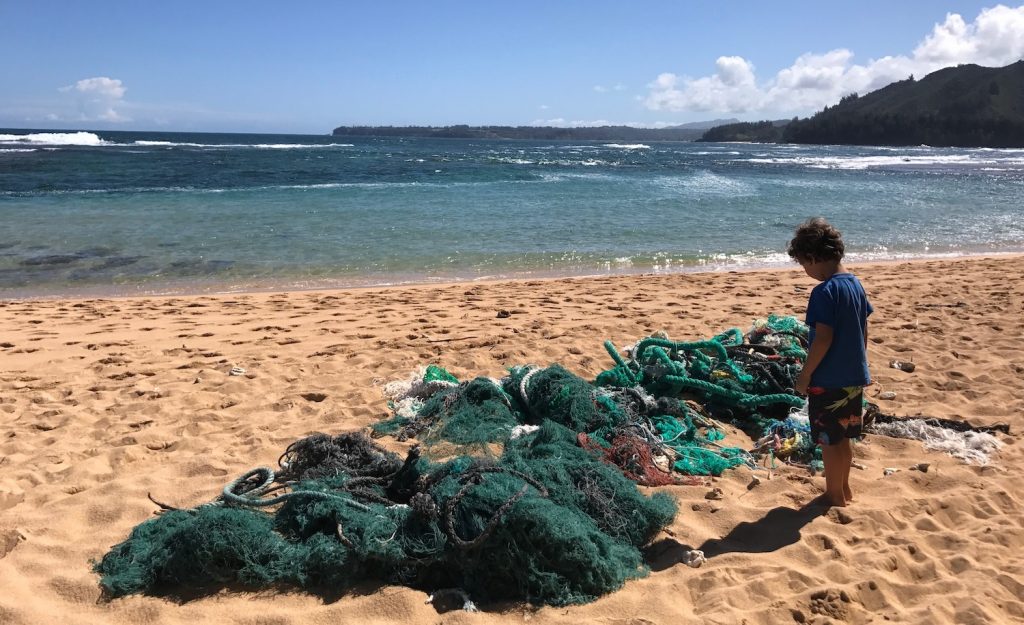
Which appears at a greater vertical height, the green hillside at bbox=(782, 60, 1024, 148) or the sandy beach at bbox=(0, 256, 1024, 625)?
the green hillside at bbox=(782, 60, 1024, 148)

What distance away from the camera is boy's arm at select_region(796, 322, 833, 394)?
3.14m

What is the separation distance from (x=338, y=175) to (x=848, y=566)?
93.0 feet

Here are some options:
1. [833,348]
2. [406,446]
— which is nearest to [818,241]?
[833,348]

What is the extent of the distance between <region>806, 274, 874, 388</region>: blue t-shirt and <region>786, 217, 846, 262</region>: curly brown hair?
0.12 m

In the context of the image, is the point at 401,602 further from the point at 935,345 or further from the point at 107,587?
the point at 935,345

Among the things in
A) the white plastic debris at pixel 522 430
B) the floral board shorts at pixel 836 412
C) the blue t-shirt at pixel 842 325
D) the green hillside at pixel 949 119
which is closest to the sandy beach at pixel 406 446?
the floral board shorts at pixel 836 412

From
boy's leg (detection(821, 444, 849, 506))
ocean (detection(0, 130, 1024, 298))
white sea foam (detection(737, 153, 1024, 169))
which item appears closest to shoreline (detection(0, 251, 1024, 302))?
ocean (detection(0, 130, 1024, 298))

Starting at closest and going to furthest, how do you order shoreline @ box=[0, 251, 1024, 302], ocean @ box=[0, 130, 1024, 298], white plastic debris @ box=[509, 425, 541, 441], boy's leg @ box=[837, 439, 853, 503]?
boy's leg @ box=[837, 439, 853, 503]
white plastic debris @ box=[509, 425, 541, 441]
shoreline @ box=[0, 251, 1024, 302]
ocean @ box=[0, 130, 1024, 298]

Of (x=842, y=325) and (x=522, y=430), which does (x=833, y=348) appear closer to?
(x=842, y=325)

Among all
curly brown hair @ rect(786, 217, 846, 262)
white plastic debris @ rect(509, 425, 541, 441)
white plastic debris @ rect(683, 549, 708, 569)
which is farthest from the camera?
white plastic debris @ rect(509, 425, 541, 441)

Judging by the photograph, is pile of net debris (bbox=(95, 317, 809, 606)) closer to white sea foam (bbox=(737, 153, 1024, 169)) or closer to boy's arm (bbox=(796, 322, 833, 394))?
boy's arm (bbox=(796, 322, 833, 394))

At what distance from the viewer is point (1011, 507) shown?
3.37 meters

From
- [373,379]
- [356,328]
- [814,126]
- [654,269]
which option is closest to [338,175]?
[654,269]

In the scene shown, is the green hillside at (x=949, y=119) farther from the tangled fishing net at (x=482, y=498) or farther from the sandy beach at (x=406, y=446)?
the tangled fishing net at (x=482, y=498)
